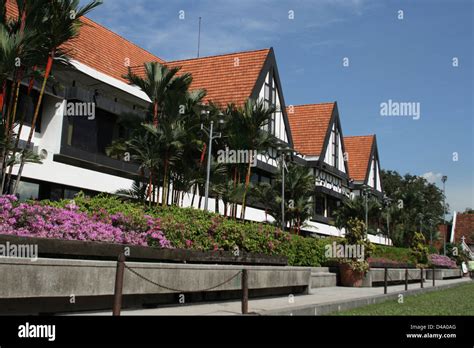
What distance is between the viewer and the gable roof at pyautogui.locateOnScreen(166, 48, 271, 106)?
33031 mm

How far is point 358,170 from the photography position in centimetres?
5650

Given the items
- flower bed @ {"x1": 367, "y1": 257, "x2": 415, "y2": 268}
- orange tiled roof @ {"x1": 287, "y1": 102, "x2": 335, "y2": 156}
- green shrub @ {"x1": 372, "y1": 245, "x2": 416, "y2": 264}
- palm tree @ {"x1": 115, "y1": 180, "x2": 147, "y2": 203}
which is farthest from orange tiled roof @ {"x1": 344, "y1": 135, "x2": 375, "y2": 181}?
palm tree @ {"x1": 115, "y1": 180, "x2": 147, "y2": 203}

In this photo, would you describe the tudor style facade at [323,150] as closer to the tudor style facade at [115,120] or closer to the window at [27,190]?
the tudor style facade at [115,120]

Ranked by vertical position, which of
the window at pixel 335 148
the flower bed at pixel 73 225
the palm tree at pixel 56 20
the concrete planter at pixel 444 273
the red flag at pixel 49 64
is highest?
the window at pixel 335 148

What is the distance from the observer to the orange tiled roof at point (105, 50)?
26031mm

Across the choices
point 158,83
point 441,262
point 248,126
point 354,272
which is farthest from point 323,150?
point 158,83

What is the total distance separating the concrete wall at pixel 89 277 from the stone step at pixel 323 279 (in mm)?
8282

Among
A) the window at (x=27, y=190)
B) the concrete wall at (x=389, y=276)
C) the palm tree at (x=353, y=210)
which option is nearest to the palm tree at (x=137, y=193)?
the window at (x=27, y=190)

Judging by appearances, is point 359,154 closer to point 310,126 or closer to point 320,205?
point 320,205

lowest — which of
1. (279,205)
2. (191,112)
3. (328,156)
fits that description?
(279,205)
